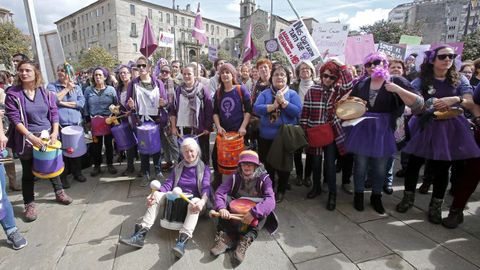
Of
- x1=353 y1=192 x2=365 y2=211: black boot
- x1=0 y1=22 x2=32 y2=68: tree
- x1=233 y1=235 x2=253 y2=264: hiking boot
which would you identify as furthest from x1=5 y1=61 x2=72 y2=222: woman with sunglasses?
x1=0 y1=22 x2=32 y2=68: tree

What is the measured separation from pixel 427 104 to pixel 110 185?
4834 millimetres

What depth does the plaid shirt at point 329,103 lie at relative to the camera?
3.54 metres

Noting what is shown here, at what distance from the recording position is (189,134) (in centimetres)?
447

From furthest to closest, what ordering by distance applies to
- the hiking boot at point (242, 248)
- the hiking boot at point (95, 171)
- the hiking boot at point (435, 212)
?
the hiking boot at point (95, 171), the hiking boot at point (435, 212), the hiking boot at point (242, 248)

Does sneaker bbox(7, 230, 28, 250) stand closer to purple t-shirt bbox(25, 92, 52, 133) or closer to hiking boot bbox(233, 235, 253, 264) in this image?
purple t-shirt bbox(25, 92, 52, 133)

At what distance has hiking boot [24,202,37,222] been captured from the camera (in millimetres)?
3470

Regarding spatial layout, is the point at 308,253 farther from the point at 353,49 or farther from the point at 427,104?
the point at 353,49

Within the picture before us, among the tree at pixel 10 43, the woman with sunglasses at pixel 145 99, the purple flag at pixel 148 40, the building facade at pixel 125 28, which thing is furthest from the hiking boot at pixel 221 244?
the building facade at pixel 125 28

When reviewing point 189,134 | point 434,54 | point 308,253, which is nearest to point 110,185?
point 189,134

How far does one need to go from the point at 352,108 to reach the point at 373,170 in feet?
3.11

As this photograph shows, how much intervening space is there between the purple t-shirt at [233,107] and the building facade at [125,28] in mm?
47050

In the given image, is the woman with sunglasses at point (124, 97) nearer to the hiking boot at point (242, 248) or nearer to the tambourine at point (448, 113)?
the hiking boot at point (242, 248)

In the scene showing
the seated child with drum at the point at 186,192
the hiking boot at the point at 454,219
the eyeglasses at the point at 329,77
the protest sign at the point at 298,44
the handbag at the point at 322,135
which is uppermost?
the protest sign at the point at 298,44

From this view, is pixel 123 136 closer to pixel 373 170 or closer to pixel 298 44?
pixel 298 44
